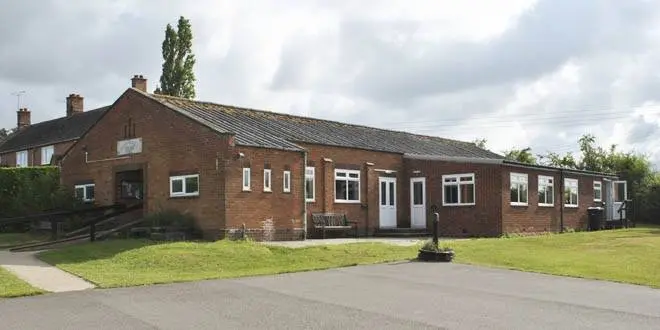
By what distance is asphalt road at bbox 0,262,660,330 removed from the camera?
10.2m

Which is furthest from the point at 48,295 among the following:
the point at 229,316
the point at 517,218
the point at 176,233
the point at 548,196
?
the point at 548,196

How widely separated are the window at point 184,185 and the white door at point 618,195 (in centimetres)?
2506

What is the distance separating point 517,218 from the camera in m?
30.4

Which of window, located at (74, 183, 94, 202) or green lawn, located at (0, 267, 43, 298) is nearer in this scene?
green lawn, located at (0, 267, 43, 298)

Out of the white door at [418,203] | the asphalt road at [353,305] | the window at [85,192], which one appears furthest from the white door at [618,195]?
the window at [85,192]

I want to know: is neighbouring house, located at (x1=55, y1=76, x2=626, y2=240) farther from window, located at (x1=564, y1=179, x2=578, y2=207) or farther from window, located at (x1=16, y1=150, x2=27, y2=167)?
window, located at (x1=16, y1=150, x2=27, y2=167)

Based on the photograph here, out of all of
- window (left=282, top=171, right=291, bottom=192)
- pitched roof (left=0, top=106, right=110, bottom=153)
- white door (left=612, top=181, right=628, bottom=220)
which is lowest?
white door (left=612, top=181, right=628, bottom=220)

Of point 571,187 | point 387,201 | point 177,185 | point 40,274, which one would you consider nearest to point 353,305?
point 40,274

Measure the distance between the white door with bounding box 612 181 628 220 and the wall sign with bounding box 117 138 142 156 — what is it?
1028 inches

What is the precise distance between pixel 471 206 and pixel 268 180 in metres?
9.95

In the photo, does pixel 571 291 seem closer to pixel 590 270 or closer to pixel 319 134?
pixel 590 270

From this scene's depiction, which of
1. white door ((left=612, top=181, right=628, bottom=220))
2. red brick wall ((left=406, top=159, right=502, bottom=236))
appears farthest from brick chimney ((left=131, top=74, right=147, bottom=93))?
white door ((left=612, top=181, right=628, bottom=220))

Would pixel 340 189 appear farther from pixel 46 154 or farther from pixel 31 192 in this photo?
pixel 46 154

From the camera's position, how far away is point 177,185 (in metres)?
25.3
